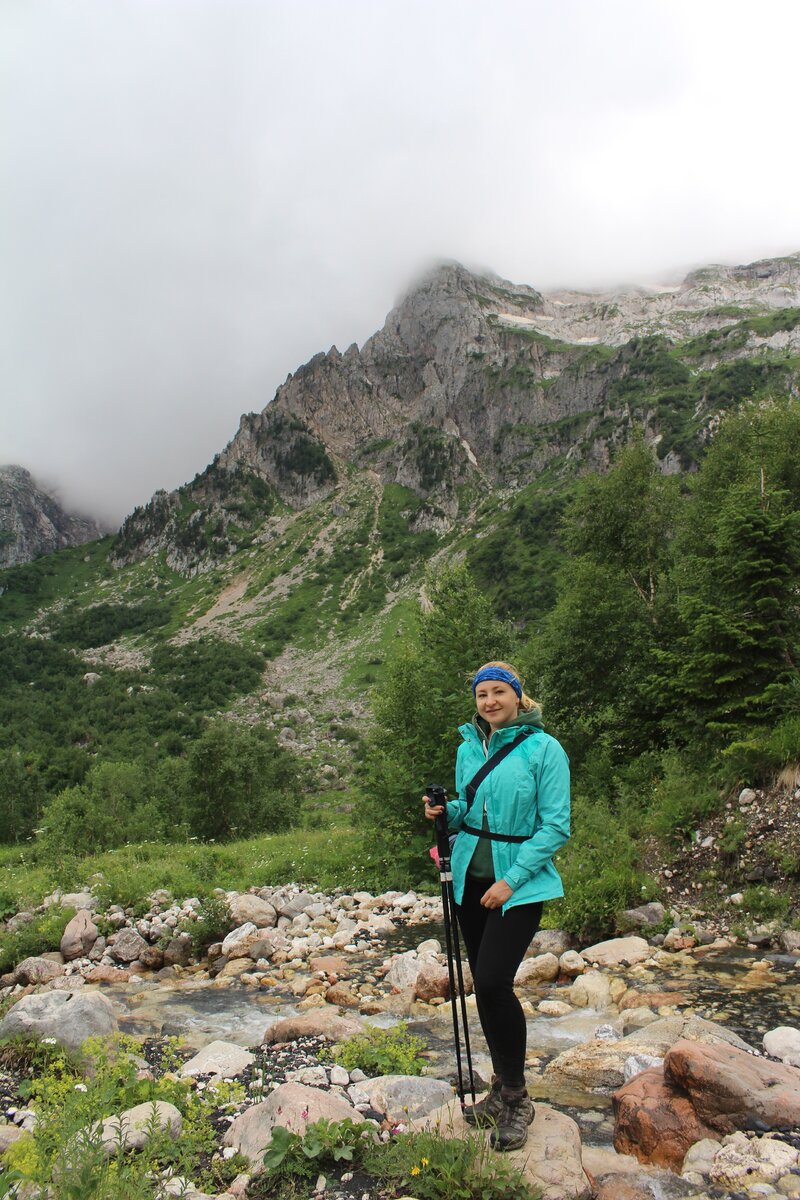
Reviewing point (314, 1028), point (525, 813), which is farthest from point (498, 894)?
point (314, 1028)

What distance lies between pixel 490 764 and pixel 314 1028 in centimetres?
435

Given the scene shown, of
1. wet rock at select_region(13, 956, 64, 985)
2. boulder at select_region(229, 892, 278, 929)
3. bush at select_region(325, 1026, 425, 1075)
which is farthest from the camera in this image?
boulder at select_region(229, 892, 278, 929)

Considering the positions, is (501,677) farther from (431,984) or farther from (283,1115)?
(431,984)

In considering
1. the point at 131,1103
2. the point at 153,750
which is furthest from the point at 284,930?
the point at 153,750

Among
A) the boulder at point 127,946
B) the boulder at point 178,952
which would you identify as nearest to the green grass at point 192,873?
the boulder at point 127,946

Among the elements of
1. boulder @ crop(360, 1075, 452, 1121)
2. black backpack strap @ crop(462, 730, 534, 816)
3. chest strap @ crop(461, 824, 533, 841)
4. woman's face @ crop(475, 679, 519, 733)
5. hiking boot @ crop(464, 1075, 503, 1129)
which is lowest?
boulder @ crop(360, 1075, 452, 1121)

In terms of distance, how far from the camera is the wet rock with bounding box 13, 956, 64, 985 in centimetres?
1070

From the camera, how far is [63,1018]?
6.36 metres

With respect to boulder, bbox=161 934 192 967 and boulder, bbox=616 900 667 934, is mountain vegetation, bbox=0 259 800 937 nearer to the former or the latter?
boulder, bbox=616 900 667 934

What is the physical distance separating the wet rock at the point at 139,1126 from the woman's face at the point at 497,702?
323cm

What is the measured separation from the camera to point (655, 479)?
2466 centimetres

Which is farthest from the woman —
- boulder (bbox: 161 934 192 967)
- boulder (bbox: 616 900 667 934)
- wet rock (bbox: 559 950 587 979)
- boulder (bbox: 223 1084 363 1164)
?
boulder (bbox: 161 934 192 967)

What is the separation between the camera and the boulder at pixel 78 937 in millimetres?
12008

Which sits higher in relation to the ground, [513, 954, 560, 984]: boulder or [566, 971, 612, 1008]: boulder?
[566, 971, 612, 1008]: boulder
